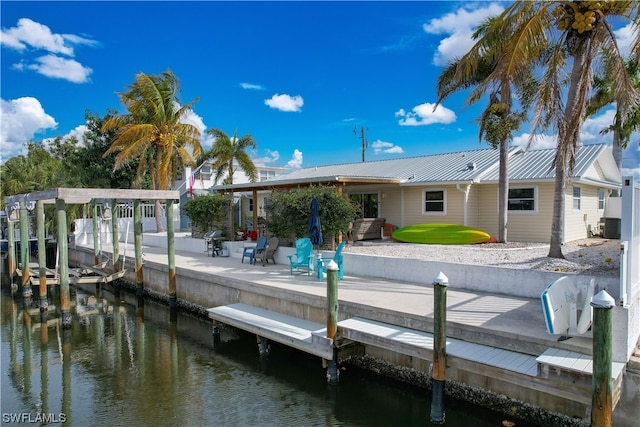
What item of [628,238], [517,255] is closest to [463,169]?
[517,255]

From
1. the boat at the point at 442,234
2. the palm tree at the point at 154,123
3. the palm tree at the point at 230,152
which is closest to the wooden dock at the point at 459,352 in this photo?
the boat at the point at 442,234

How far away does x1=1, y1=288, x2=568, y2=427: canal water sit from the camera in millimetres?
6086

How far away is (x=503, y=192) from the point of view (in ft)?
46.4

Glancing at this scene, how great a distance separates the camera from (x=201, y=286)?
37.6 ft

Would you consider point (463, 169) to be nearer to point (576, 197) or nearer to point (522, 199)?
Result: point (522, 199)

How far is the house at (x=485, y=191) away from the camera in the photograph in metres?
14.7

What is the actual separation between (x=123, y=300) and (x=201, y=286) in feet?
14.2

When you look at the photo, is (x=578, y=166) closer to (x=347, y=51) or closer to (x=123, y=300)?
(x=347, y=51)

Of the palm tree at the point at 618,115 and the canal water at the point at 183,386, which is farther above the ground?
the palm tree at the point at 618,115

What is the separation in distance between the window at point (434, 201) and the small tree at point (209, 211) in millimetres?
8051

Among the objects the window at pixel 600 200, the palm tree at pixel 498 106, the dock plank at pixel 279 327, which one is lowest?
the dock plank at pixel 279 327

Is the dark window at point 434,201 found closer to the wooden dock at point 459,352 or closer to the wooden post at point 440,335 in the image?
the wooden dock at point 459,352

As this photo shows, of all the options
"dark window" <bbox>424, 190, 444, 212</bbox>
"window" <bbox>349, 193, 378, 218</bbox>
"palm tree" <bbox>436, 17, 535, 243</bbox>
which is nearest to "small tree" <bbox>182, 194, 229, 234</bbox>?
"window" <bbox>349, 193, 378, 218</bbox>

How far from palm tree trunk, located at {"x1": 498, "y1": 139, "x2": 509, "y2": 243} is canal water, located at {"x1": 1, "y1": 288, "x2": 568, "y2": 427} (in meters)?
9.29
